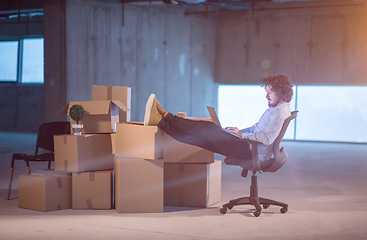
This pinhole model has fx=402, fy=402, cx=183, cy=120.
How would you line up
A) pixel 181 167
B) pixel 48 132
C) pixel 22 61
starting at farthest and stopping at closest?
pixel 22 61
pixel 48 132
pixel 181 167

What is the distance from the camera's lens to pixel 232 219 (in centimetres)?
330

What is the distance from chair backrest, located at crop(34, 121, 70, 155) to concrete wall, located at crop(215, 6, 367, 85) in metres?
6.81

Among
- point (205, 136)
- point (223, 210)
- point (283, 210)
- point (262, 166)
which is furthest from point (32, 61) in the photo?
point (283, 210)

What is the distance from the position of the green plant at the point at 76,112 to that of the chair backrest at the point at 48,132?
2.54ft

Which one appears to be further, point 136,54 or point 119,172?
point 136,54

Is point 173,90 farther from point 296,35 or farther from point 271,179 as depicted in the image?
point 271,179

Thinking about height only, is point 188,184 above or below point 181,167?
below

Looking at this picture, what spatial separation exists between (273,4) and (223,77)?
224 cm

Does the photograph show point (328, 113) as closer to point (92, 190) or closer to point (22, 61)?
point (92, 190)

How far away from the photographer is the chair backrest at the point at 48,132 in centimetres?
441

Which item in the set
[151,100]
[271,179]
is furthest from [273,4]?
[151,100]

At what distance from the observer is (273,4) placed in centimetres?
1009

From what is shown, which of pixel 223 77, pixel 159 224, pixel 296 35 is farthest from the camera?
pixel 223 77

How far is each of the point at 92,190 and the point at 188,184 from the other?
0.88 m
